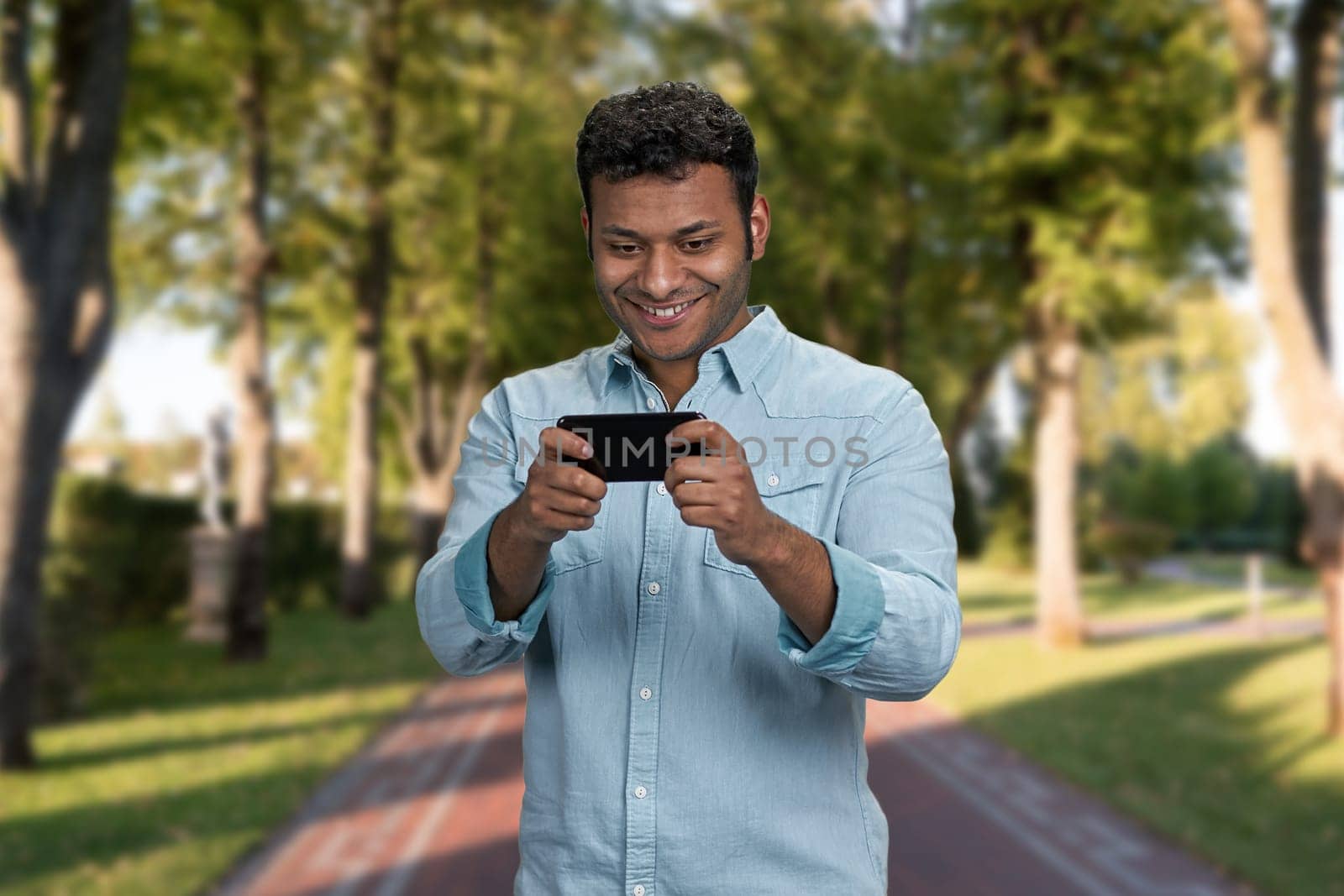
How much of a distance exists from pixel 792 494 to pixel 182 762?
34.2 feet

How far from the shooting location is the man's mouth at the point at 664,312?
2.21 meters

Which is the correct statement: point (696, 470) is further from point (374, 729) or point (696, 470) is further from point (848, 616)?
point (374, 729)

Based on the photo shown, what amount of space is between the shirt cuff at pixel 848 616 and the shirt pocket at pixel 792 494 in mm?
237

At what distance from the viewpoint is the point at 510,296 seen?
31.3m

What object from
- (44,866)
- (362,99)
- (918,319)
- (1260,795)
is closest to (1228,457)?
(918,319)

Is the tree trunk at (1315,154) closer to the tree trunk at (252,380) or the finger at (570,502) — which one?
the finger at (570,502)

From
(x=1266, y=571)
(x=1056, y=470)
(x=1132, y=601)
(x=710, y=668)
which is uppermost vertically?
(x=1056, y=470)

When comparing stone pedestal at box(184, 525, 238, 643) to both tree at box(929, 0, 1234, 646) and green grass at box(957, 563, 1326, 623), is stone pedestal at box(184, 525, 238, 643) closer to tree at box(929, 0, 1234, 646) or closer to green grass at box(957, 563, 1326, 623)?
green grass at box(957, 563, 1326, 623)

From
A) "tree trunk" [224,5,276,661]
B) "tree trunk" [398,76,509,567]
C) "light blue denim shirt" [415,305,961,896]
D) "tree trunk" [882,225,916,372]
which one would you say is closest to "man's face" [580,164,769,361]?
"light blue denim shirt" [415,305,961,896]

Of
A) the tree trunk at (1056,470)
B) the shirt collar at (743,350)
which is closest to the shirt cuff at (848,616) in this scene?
the shirt collar at (743,350)

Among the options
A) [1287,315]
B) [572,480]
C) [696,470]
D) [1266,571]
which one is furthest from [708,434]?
[1266,571]

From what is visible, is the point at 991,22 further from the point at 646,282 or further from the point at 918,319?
the point at 646,282

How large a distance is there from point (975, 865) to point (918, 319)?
1606 centimetres

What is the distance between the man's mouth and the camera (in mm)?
2209
